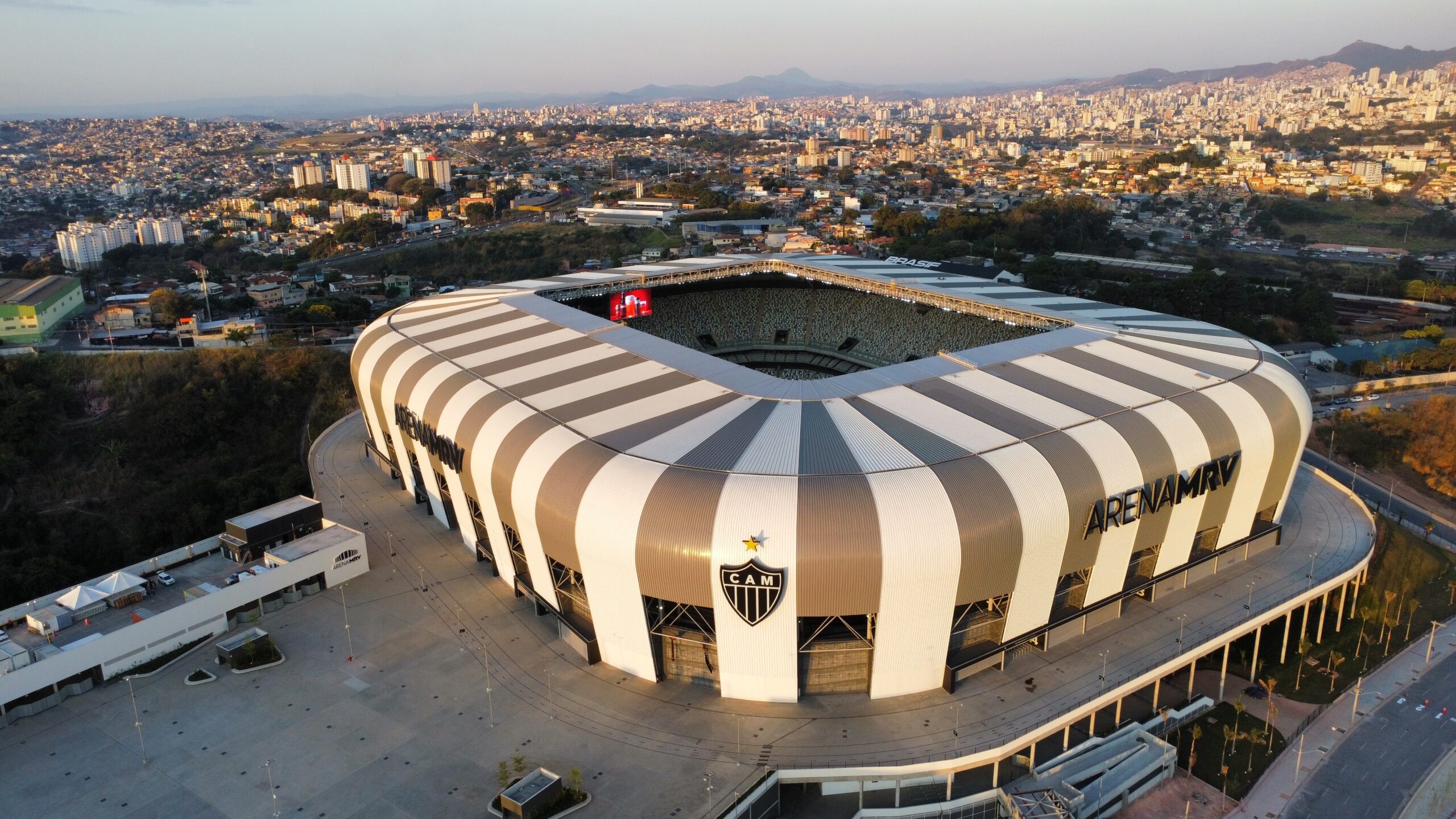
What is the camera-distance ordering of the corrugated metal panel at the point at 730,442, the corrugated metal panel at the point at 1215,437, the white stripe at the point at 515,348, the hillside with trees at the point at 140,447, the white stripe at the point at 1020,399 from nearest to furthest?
the corrugated metal panel at the point at 730,442, the white stripe at the point at 1020,399, the corrugated metal panel at the point at 1215,437, the white stripe at the point at 515,348, the hillside with trees at the point at 140,447

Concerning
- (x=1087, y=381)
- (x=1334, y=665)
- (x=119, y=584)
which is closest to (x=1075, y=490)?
(x=1087, y=381)

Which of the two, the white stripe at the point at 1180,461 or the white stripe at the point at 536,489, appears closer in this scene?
the white stripe at the point at 536,489

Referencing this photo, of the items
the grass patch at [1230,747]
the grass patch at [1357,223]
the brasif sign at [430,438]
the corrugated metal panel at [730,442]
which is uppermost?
the corrugated metal panel at [730,442]

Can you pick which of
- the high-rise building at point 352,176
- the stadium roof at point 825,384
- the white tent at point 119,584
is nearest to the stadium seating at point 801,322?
the stadium roof at point 825,384

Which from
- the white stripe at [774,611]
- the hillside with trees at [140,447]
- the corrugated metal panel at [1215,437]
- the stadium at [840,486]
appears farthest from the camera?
the hillside with trees at [140,447]

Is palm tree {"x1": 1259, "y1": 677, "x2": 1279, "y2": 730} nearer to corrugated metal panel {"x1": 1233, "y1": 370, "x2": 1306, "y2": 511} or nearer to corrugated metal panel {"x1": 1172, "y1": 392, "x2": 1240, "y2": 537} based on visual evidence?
corrugated metal panel {"x1": 1172, "y1": 392, "x2": 1240, "y2": 537}

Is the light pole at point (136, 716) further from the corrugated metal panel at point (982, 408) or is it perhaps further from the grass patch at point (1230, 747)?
the grass patch at point (1230, 747)

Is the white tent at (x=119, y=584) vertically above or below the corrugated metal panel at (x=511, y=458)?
below
